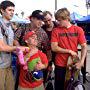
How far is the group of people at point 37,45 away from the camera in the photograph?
5117mm

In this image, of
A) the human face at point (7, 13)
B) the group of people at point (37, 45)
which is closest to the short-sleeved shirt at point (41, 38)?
the group of people at point (37, 45)

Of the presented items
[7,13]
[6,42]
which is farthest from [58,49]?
[7,13]

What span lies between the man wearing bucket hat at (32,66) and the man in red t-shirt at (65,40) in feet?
1.42

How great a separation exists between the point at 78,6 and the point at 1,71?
154 feet

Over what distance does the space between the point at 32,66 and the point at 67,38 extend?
0.75 meters

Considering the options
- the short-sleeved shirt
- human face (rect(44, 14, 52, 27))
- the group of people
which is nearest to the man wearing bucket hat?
the group of people

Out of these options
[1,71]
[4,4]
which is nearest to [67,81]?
[1,71]

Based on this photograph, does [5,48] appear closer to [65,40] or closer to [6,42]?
[6,42]

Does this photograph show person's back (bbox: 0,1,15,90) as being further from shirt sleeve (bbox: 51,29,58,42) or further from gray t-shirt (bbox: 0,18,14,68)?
shirt sleeve (bbox: 51,29,58,42)

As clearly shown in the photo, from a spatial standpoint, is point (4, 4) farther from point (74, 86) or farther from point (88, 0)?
point (88, 0)

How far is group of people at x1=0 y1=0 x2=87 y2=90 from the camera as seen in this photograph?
5.12m

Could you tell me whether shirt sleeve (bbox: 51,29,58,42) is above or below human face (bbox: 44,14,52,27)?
below

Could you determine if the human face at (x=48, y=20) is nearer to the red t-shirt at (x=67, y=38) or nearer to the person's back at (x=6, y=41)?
the red t-shirt at (x=67, y=38)

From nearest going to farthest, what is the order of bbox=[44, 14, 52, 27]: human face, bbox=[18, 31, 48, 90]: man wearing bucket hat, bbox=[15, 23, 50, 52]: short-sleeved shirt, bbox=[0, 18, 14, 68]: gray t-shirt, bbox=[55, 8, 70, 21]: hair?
bbox=[0, 18, 14, 68]: gray t-shirt, bbox=[18, 31, 48, 90]: man wearing bucket hat, bbox=[55, 8, 70, 21]: hair, bbox=[15, 23, 50, 52]: short-sleeved shirt, bbox=[44, 14, 52, 27]: human face
